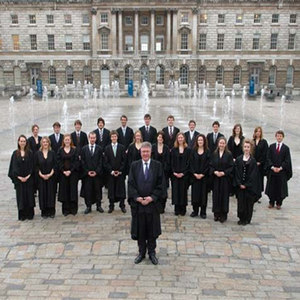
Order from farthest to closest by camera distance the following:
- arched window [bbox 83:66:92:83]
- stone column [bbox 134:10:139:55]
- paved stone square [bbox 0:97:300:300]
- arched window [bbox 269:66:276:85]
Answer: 1. arched window [bbox 269:66:276:85]
2. arched window [bbox 83:66:92:83]
3. stone column [bbox 134:10:139:55]
4. paved stone square [bbox 0:97:300:300]

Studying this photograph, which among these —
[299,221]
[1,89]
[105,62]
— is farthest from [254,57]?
[299,221]

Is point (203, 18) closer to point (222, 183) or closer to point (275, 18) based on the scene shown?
point (275, 18)

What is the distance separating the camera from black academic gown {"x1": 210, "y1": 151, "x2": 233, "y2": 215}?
28.2ft

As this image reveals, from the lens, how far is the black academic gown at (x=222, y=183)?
8.59 metres

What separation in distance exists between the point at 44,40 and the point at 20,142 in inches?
2246

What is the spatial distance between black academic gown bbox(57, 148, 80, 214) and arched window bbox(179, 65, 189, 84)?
178ft

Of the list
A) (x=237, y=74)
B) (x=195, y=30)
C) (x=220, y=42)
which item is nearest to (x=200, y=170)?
(x=195, y=30)

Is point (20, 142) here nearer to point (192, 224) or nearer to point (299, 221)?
point (192, 224)

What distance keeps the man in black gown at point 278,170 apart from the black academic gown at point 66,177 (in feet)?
15.3

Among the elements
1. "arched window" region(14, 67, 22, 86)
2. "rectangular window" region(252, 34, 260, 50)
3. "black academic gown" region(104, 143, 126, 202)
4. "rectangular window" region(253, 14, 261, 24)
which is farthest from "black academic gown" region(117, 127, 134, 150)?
"arched window" region(14, 67, 22, 86)

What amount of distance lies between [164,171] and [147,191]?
2536 mm

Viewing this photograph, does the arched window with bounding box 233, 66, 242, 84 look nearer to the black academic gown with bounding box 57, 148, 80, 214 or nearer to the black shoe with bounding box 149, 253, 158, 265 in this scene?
the black academic gown with bounding box 57, 148, 80, 214

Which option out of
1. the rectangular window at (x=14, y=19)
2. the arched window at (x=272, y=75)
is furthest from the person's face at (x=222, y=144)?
the rectangular window at (x=14, y=19)

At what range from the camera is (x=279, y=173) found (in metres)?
9.55
